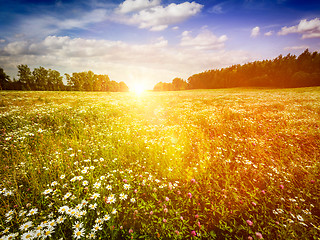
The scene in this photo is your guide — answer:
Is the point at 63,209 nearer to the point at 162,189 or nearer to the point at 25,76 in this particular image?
the point at 162,189

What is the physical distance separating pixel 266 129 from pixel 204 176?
5602mm

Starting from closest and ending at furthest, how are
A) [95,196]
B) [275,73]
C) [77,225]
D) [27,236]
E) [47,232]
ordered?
[27,236] → [47,232] → [77,225] → [95,196] → [275,73]

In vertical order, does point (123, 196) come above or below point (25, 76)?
below

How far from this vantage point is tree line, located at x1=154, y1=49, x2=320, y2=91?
52969mm

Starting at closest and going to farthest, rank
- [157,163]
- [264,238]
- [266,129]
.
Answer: [264,238] → [157,163] → [266,129]

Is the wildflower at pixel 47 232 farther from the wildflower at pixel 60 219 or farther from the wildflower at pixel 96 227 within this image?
the wildflower at pixel 96 227

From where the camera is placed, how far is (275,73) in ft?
198

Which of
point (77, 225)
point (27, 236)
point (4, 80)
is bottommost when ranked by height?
point (77, 225)

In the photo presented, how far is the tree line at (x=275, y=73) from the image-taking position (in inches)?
2085

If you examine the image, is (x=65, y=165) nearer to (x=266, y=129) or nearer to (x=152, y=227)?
(x=152, y=227)

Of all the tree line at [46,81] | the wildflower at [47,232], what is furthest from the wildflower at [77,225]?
the tree line at [46,81]

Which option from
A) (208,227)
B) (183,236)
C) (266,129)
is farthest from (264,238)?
(266,129)

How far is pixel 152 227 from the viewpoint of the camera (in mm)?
2523

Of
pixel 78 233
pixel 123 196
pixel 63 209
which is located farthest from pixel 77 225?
pixel 123 196
